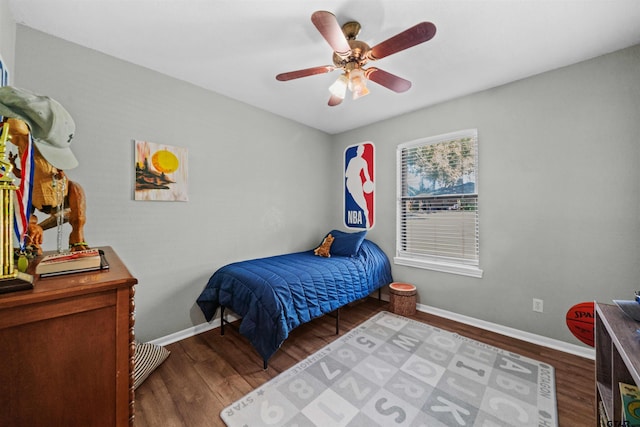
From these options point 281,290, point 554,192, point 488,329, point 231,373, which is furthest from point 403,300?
point 231,373

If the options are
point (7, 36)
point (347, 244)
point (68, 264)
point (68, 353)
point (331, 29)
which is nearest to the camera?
point (68, 353)

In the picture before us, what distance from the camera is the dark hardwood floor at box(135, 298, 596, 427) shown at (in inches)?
61.0

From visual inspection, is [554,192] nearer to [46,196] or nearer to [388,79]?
[388,79]

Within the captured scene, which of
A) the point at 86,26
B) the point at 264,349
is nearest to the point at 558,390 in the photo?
the point at 264,349

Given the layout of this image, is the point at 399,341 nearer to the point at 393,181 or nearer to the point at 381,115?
the point at 393,181

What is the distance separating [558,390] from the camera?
5.73ft

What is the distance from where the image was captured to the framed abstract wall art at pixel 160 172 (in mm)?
2195

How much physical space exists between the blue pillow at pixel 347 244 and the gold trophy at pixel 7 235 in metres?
2.72

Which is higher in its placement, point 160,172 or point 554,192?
point 160,172

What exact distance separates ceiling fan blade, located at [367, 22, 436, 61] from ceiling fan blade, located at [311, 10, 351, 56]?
0.19m

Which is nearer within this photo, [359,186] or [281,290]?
[281,290]

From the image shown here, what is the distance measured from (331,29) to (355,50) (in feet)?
1.16

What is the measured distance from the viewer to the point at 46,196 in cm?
99

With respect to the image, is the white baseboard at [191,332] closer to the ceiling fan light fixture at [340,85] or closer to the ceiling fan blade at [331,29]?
the ceiling fan light fixture at [340,85]
